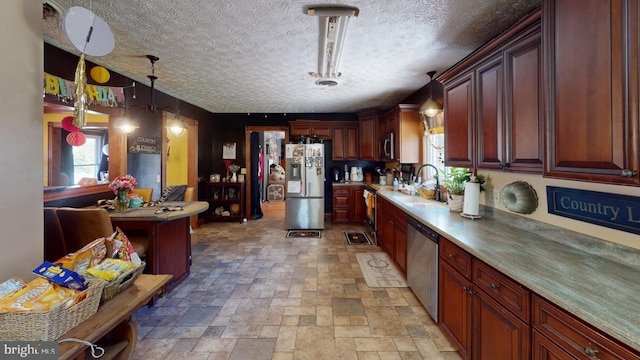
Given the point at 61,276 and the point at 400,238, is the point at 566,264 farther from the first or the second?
the point at 61,276

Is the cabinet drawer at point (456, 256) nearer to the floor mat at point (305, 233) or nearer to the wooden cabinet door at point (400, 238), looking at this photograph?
the wooden cabinet door at point (400, 238)

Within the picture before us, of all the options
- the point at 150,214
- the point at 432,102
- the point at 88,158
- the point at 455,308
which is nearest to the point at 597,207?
the point at 455,308

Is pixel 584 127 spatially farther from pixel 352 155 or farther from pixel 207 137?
pixel 207 137

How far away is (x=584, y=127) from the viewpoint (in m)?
1.15

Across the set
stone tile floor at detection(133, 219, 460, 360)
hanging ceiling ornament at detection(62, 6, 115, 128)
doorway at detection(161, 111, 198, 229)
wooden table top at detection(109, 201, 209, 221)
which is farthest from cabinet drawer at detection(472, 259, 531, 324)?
doorway at detection(161, 111, 198, 229)

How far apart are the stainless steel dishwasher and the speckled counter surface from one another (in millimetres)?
191

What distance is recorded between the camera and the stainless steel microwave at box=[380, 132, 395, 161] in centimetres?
465

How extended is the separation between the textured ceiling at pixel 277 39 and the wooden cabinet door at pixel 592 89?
0.87m

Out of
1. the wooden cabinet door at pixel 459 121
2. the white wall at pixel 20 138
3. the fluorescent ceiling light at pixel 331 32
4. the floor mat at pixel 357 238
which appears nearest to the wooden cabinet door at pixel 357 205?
the floor mat at pixel 357 238

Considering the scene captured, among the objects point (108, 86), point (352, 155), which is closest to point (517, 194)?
point (352, 155)

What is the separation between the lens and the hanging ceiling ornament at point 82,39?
4.02ft

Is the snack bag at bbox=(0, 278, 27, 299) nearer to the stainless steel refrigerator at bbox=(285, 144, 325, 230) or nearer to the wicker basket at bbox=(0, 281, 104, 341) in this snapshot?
the wicker basket at bbox=(0, 281, 104, 341)

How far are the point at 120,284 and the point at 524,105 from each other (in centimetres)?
237

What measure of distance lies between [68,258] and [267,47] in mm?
2293
